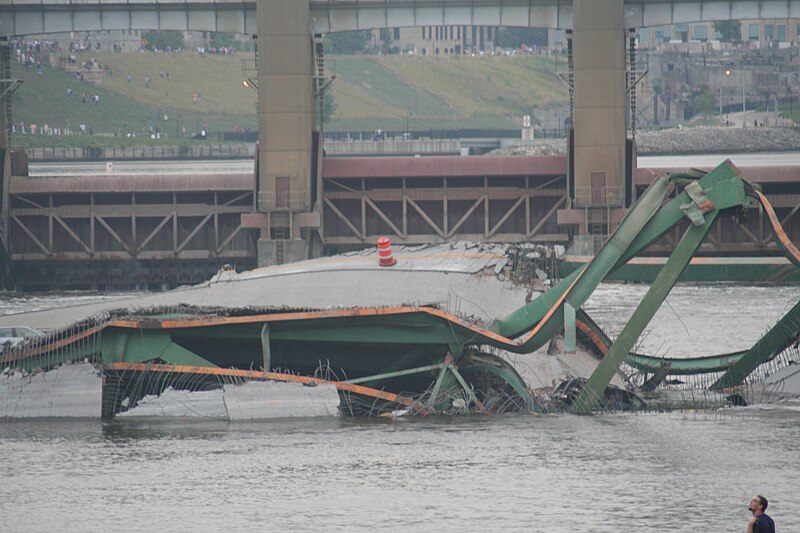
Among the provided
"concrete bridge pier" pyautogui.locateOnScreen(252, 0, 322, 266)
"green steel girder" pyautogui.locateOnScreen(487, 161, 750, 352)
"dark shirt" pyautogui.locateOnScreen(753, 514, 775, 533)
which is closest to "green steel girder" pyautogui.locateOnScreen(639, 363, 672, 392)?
"green steel girder" pyautogui.locateOnScreen(487, 161, 750, 352)

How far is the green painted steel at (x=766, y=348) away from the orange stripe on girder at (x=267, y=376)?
308 inches

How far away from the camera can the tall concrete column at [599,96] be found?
214ft

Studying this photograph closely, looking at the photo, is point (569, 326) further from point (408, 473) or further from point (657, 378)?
point (408, 473)

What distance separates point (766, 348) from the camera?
34.9m

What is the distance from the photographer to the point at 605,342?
120 feet

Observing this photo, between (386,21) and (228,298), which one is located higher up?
(386,21)

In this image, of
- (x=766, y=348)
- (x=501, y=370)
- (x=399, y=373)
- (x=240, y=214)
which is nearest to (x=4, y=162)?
(x=240, y=214)

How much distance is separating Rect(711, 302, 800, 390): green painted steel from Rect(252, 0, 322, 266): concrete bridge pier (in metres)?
32.0

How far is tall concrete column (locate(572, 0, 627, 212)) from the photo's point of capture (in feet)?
214

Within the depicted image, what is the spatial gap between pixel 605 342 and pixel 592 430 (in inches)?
202

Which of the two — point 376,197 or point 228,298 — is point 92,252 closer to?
point 376,197

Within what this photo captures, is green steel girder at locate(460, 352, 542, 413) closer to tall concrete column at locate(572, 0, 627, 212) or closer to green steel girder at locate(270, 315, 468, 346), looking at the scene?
green steel girder at locate(270, 315, 468, 346)

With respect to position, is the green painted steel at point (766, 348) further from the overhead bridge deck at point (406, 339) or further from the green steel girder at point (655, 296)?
the green steel girder at point (655, 296)

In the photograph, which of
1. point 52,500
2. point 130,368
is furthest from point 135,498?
point 130,368
